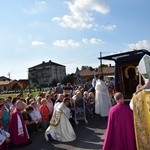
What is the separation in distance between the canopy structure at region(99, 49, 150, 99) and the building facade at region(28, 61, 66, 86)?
13689cm

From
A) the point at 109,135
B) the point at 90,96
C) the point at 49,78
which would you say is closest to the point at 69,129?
the point at 109,135

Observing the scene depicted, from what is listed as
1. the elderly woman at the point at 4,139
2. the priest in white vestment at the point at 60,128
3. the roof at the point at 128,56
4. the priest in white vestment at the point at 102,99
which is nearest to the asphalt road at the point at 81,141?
the priest in white vestment at the point at 60,128

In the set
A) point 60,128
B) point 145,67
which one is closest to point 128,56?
point 60,128

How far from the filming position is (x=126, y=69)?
656 inches

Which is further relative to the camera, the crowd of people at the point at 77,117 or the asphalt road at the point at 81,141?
the asphalt road at the point at 81,141

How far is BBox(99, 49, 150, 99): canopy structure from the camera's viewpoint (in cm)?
1611

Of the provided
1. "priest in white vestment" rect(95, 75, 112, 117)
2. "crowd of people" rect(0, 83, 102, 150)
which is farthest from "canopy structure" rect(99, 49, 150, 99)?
"crowd of people" rect(0, 83, 102, 150)

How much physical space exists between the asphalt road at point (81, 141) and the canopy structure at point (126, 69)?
7.00 feet

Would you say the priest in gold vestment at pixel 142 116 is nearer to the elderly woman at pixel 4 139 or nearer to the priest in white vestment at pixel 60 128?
the elderly woman at pixel 4 139

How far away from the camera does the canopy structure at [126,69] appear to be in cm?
1611

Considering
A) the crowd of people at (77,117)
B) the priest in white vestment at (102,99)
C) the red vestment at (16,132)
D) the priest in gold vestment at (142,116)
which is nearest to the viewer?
the priest in gold vestment at (142,116)

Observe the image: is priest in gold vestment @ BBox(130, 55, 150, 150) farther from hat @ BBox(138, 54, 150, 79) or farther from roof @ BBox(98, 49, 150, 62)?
roof @ BBox(98, 49, 150, 62)

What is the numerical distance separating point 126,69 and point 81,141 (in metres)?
5.21

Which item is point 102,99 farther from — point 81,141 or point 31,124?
point 81,141
